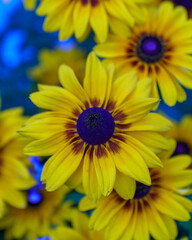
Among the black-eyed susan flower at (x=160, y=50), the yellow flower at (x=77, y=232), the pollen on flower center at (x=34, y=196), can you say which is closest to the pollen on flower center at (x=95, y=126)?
the black-eyed susan flower at (x=160, y=50)

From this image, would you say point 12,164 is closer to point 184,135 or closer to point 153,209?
point 153,209

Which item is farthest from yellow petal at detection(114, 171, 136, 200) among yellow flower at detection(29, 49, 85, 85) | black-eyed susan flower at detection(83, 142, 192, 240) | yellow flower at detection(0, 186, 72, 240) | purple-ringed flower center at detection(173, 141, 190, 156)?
yellow flower at detection(29, 49, 85, 85)

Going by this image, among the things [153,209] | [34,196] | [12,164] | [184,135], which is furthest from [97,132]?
[184,135]

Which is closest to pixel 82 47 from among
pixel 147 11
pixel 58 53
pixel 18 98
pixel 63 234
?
pixel 58 53

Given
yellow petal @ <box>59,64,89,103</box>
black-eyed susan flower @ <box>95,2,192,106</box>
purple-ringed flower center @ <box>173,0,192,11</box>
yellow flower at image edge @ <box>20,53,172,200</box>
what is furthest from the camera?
purple-ringed flower center @ <box>173,0,192,11</box>

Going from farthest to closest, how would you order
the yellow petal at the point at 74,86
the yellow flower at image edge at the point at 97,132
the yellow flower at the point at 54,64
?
1. the yellow flower at the point at 54,64
2. the yellow petal at the point at 74,86
3. the yellow flower at image edge at the point at 97,132

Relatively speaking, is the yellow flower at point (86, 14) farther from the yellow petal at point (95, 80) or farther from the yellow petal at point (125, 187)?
the yellow petal at point (125, 187)

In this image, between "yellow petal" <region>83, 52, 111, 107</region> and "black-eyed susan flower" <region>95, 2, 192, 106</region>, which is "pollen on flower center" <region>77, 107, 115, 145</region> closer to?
"yellow petal" <region>83, 52, 111, 107</region>
